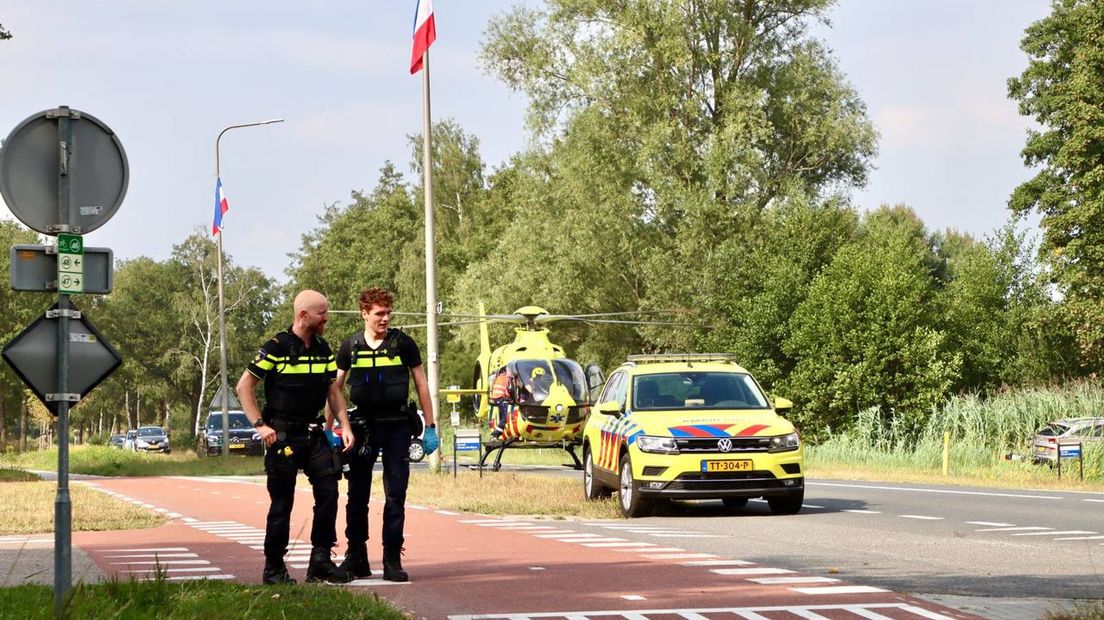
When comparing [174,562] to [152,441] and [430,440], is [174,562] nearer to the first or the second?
[430,440]

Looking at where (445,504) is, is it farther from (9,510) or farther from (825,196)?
(825,196)

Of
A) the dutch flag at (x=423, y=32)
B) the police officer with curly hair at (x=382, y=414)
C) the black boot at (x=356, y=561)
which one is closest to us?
the police officer with curly hair at (x=382, y=414)

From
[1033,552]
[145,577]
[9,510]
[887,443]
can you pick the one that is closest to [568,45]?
[887,443]

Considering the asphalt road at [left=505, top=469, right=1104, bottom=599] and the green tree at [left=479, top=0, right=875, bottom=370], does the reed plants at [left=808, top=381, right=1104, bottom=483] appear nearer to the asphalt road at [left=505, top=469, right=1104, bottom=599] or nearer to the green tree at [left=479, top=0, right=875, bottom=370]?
the asphalt road at [left=505, top=469, right=1104, bottom=599]

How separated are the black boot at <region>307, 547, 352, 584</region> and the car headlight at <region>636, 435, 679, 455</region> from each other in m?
7.24

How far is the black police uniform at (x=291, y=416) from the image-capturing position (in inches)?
388

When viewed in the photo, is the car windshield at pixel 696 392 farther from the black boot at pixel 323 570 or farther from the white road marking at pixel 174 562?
the black boot at pixel 323 570

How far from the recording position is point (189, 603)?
836 centimetres

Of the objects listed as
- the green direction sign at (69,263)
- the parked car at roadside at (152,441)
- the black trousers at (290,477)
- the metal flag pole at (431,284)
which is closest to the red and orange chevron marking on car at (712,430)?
the black trousers at (290,477)

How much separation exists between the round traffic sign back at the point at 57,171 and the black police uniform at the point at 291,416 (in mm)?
1918

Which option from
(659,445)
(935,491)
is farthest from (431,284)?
(659,445)

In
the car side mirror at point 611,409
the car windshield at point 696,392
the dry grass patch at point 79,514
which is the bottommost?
the dry grass patch at point 79,514

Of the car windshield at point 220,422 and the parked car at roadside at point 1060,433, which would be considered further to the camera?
the car windshield at point 220,422

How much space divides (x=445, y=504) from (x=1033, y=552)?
346 inches
